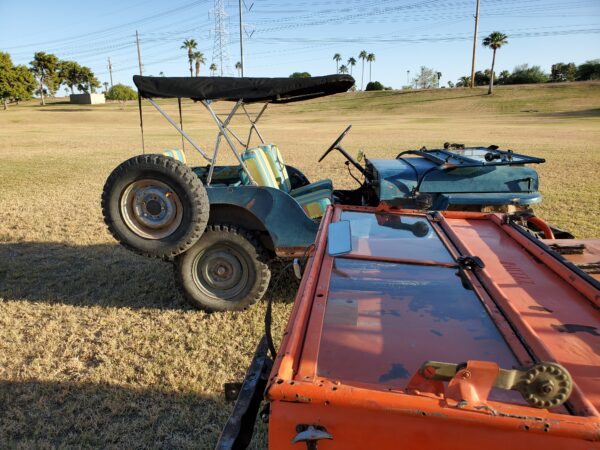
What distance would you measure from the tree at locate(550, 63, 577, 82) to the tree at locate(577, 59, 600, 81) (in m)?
1.62

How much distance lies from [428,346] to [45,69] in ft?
270

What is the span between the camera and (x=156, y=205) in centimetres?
396

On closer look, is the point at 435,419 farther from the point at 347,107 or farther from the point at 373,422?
the point at 347,107

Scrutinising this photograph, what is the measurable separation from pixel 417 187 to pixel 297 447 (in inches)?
134

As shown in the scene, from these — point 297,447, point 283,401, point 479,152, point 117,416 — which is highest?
point 479,152


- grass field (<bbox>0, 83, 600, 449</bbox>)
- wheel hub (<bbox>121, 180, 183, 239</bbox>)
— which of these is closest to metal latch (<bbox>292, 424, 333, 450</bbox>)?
grass field (<bbox>0, 83, 600, 449</bbox>)

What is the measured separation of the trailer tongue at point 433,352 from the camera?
3.59 feet

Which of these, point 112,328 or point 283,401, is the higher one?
point 283,401

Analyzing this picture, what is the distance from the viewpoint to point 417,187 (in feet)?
14.0

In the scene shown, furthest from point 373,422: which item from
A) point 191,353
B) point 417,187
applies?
point 417,187

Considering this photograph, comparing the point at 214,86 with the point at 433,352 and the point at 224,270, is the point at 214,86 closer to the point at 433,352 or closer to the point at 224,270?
the point at 224,270

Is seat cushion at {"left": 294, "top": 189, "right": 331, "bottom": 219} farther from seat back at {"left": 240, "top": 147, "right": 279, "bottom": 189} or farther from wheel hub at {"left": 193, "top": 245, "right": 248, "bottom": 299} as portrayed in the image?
wheel hub at {"left": 193, "top": 245, "right": 248, "bottom": 299}

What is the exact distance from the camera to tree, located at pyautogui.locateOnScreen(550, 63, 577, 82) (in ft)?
222

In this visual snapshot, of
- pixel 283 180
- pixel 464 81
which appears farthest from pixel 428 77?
pixel 283 180
